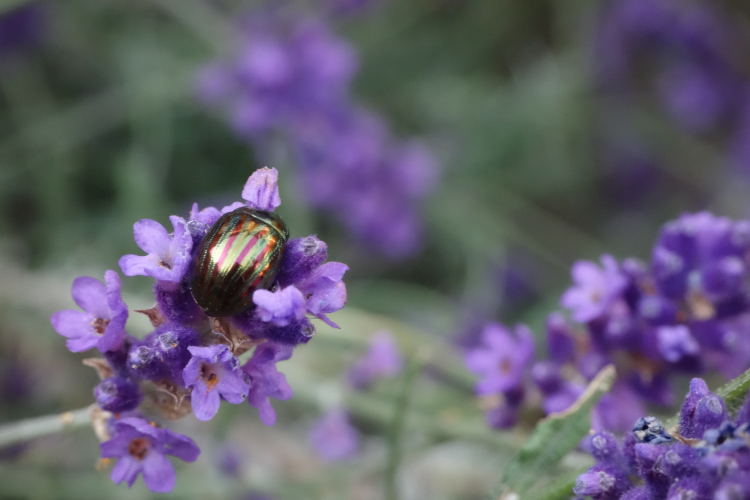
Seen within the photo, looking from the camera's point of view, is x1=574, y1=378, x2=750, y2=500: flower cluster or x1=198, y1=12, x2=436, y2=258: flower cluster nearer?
x1=574, y1=378, x2=750, y2=500: flower cluster

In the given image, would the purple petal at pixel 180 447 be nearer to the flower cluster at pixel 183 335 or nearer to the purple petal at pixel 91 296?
the flower cluster at pixel 183 335

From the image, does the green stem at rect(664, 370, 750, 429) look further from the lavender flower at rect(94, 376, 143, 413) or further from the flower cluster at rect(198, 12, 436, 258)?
the flower cluster at rect(198, 12, 436, 258)

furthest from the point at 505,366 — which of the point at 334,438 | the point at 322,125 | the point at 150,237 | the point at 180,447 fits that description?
the point at 322,125

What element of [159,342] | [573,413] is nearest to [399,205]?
[573,413]

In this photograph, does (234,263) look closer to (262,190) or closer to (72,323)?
(262,190)

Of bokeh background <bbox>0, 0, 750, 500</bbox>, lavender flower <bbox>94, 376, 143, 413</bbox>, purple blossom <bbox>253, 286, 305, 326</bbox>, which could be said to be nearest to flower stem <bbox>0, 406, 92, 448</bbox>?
lavender flower <bbox>94, 376, 143, 413</bbox>

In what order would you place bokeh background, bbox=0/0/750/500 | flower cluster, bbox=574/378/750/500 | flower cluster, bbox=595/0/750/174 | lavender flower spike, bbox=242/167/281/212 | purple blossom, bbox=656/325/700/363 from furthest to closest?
1. flower cluster, bbox=595/0/750/174
2. bokeh background, bbox=0/0/750/500
3. purple blossom, bbox=656/325/700/363
4. lavender flower spike, bbox=242/167/281/212
5. flower cluster, bbox=574/378/750/500
